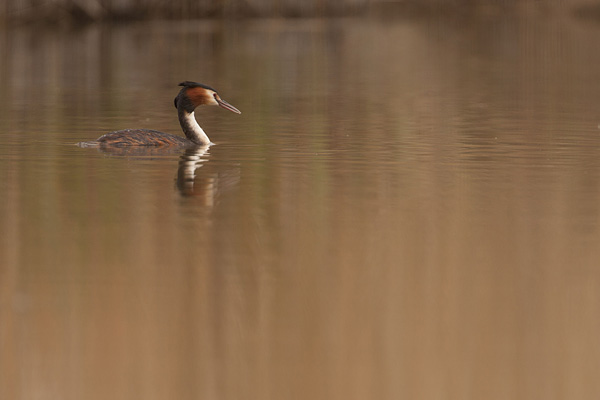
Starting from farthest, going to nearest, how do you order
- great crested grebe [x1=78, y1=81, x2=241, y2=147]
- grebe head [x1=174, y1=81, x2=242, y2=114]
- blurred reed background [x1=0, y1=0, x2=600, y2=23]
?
blurred reed background [x1=0, y1=0, x2=600, y2=23]
grebe head [x1=174, y1=81, x2=242, y2=114]
great crested grebe [x1=78, y1=81, x2=241, y2=147]

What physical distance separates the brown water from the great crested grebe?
0.27 meters

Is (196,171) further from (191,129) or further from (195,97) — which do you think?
(195,97)

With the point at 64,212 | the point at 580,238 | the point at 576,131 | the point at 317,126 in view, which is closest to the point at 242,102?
the point at 317,126

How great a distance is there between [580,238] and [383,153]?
4810mm

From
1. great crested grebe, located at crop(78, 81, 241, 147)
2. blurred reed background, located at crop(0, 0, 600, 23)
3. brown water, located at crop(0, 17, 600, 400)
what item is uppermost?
blurred reed background, located at crop(0, 0, 600, 23)

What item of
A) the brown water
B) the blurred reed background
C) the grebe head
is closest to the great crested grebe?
the grebe head

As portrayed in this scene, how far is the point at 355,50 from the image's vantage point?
114 ft

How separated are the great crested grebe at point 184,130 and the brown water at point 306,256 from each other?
27 centimetres

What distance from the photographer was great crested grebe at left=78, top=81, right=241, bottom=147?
13281 mm

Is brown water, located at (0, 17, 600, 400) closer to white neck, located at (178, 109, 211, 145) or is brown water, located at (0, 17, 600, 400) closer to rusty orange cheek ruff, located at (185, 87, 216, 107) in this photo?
white neck, located at (178, 109, 211, 145)

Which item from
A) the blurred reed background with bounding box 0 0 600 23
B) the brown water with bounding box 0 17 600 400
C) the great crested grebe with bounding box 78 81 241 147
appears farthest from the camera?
the blurred reed background with bounding box 0 0 600 23

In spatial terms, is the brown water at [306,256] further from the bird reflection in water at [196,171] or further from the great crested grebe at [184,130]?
the great crested grebe at [184,130]

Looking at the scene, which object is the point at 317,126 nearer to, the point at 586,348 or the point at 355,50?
the point at 586,348

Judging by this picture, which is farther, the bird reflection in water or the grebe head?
the grebe head
